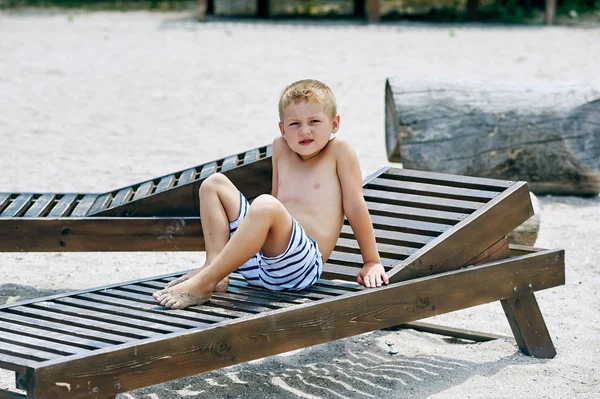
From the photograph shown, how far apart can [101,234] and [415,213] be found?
150cm

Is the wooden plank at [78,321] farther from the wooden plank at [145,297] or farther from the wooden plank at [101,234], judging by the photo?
the wooden plank at [101,234]

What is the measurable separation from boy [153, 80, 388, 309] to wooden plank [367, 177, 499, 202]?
0.64m

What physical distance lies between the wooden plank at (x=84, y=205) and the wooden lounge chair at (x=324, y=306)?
98 cm

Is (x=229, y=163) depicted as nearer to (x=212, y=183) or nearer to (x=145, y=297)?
(x=212, y=183)

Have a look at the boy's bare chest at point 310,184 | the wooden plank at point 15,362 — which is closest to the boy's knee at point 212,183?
the boy's bare chest at point 310,184

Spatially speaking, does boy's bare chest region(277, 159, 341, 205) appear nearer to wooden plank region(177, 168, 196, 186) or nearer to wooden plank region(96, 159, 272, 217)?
wooden plank region(96, 159, 272, 217)

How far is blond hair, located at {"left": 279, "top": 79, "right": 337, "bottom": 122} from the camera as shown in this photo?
3.57 meters

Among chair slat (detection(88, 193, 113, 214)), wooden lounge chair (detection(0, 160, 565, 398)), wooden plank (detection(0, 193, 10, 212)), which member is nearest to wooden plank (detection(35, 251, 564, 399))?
wooden lounge chair (detection(0, 160, 565, 398))

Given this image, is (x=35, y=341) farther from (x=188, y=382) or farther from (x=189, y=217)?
(x=189, y=217)

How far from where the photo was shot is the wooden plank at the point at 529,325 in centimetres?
394

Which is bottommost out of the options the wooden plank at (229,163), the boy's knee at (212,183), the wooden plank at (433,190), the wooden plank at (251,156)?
the wooden plank at (433,190)

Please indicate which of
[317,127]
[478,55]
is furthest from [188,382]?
[478,55]

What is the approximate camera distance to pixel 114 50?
40.0 feet

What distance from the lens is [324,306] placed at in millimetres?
3311
